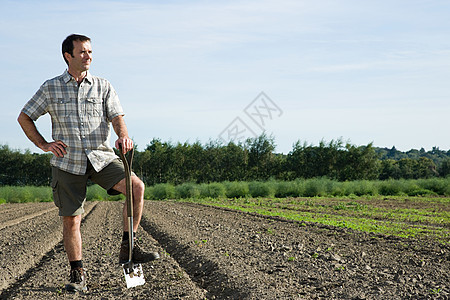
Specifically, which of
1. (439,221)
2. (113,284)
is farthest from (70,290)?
(439,221)

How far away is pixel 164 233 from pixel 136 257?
515 centimetres

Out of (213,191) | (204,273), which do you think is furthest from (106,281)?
(213,191)

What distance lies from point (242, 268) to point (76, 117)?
2.53 m

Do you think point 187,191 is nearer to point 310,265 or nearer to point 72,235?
point 310,265

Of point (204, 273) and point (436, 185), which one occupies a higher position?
point (204, 273)

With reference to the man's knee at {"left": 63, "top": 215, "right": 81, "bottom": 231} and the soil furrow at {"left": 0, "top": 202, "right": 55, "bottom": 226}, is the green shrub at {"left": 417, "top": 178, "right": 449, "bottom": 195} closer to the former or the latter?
the soil furrow at {"left": 0, "top": 202, "right": 55, "bottom": 226}

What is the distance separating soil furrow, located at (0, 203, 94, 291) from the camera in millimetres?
5713

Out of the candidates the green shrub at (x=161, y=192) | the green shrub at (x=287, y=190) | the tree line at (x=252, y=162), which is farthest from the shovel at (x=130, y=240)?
the tree line at (x=252, y=162)

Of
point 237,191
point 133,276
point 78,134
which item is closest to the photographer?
point 78,134

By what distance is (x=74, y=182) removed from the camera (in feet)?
13.7

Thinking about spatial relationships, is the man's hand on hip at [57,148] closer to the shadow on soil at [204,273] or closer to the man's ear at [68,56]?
the man's ear at [68,56]

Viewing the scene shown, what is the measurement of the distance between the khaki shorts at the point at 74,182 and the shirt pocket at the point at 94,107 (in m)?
0.46

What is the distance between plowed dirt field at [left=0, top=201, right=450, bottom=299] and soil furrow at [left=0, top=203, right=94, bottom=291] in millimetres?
18

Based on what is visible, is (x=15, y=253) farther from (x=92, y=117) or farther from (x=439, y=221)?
(x=439, y=221)
